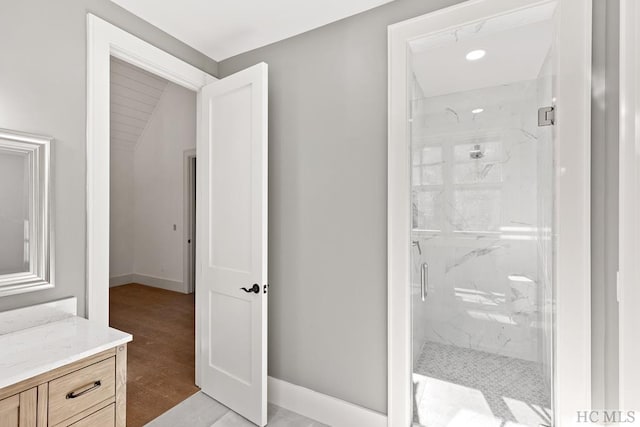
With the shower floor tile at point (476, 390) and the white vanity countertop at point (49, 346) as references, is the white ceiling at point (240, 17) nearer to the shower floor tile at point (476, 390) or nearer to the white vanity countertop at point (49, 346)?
the white vanity countertop at point (49, 346)

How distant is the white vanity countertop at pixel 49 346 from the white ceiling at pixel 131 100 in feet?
11.1

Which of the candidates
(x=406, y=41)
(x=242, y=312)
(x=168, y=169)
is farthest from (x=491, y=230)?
(x=168, y=169)

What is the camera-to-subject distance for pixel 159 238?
5137mm

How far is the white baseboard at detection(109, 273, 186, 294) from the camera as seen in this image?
4934 millimetres

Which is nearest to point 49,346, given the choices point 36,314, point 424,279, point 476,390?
point 36,314

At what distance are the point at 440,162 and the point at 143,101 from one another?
4.27 meters

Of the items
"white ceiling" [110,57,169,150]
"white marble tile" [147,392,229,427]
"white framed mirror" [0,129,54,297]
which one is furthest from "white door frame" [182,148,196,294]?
"white framed mirror" [0,129,54,297]

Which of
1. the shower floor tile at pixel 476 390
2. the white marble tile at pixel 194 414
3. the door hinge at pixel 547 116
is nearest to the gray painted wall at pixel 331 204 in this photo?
the white marble tile at pixel 194 414

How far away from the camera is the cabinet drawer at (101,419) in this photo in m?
1.21

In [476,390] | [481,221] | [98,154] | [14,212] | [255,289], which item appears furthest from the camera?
[481,221]

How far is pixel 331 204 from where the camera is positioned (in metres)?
1.95

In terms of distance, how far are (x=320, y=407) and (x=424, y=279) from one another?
1521 mm

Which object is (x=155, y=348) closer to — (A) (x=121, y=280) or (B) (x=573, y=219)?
(A) (x=121, y=280)

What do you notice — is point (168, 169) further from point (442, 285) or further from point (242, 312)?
point (442, 285)
